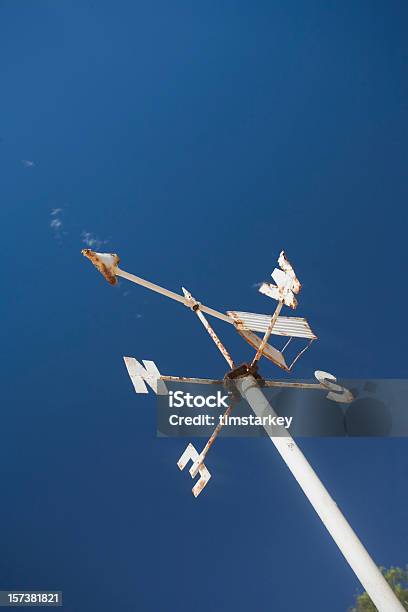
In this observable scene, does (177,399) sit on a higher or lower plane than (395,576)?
lower

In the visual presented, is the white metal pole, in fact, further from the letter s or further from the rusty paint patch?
the rusty paint patch

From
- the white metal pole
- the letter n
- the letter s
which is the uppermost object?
the letter n

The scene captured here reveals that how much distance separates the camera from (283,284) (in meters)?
7.93

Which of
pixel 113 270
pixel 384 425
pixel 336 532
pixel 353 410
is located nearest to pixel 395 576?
pixel 384 425

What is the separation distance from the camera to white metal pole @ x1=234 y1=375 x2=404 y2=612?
19.1 feet

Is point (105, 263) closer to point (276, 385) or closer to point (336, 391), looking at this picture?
point (276, 385)

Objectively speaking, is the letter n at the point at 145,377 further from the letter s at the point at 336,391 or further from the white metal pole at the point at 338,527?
the letter s at the point at 336,391

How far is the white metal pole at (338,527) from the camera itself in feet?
19.1

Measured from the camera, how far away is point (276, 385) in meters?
7.40

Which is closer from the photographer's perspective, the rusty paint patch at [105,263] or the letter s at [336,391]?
the rusty paint patch at [105,263]

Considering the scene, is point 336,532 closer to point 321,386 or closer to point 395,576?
point 321,386

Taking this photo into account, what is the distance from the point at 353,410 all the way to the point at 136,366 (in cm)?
459

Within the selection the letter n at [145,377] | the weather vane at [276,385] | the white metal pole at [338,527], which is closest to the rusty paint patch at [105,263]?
the weather vane at [276,385]

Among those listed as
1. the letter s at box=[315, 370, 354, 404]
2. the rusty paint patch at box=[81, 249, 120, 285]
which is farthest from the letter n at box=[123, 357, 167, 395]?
the letter s at box=[315, 370, 354, 404]
